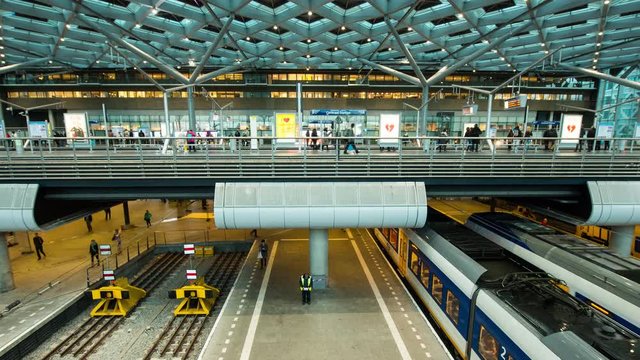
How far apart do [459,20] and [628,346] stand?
24545 mm

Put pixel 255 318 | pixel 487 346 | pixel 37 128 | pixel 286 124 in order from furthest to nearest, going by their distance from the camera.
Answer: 1. pixel 37 128
2. pixel 286 124
3. pixel 255 318
4. pixel 487 346

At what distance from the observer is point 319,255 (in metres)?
12.6

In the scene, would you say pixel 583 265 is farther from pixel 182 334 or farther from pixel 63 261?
pixel 63 261

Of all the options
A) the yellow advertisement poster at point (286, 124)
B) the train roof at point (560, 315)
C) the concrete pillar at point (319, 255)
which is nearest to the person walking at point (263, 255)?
the concrete pillar at point (319, 255)

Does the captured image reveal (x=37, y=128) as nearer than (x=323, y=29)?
Yes

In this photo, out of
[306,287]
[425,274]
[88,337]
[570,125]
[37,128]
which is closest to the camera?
[425,274]

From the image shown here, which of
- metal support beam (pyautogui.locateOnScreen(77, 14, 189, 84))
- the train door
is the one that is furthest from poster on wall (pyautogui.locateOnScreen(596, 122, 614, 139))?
metal support beam (pyautogui.locateOnScreen(77, 14, 189, 84))

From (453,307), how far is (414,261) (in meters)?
3.38

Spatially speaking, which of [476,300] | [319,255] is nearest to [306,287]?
[319,255]

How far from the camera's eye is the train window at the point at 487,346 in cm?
678

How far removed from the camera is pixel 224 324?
1009 centimetres

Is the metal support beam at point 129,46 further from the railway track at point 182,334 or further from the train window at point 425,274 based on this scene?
the train window at point 425,274

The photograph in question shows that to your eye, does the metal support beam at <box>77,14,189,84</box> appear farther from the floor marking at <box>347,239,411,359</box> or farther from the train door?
the train door

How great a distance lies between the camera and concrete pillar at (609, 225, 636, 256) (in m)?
12.8
